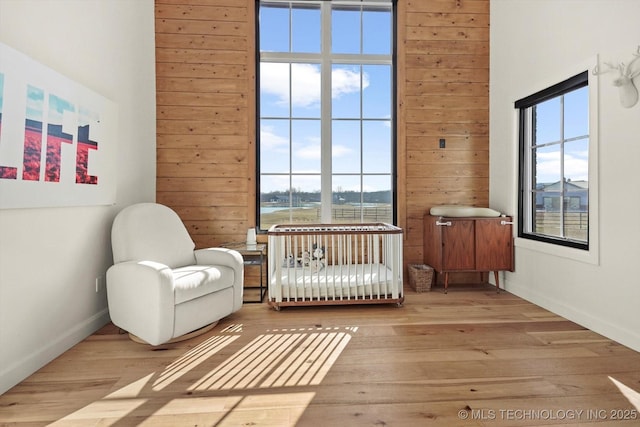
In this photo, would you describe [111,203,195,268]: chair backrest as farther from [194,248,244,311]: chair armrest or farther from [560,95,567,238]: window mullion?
[560,95,567,238]: window mullion

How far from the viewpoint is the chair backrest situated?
2316 mm

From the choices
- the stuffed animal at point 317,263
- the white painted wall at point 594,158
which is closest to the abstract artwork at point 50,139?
the stuffed animal at point 317,263

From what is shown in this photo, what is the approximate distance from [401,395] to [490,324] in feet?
4.06

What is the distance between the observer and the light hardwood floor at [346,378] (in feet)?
4.66

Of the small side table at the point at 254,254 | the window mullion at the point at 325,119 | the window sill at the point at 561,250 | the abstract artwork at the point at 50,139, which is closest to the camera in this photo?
the abstract artwork at the point at 50,139

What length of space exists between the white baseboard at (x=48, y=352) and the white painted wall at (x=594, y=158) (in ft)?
11.6

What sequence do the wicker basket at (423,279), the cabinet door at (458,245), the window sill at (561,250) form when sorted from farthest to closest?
the wicker basket at (423,279) → the cabinet door at (458,245) → the window sill at (561,250)

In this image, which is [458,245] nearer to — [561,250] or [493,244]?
[493,244]

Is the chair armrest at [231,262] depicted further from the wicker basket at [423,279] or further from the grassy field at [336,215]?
the wicker basket at [423,279]

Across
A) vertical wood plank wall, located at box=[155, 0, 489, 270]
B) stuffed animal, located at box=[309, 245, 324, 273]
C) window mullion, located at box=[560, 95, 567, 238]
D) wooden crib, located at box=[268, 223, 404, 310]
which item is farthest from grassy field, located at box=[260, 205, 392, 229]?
window mullion, located at box=[560, 95, 567, 238]

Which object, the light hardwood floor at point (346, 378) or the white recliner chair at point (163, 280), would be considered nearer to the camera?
the light hardwood floor at point (346, 378)

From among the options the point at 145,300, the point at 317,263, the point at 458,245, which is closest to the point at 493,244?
the point at 458,245

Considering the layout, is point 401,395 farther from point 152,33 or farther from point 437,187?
point 152,33

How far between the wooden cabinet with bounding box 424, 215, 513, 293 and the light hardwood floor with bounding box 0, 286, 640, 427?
708 millimetres
